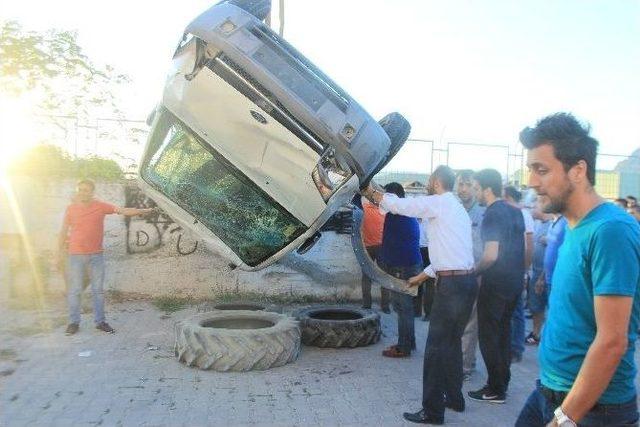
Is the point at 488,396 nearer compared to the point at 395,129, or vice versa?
the point at 488,396

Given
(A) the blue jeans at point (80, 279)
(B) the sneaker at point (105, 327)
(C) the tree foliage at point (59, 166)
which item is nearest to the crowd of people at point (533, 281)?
(B) the sneaker at point (105, 327)

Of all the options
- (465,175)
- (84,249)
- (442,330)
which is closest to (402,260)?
(465,175)

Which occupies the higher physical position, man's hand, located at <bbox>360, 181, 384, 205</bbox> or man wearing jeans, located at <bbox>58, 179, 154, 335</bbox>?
man's hand, located at <bbox>360, 181, 384, 205</bbox>

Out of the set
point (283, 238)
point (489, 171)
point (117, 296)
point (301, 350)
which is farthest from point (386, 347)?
point (117, 296)

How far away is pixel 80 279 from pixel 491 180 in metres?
5.38

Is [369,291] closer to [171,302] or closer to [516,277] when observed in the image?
[171,302]

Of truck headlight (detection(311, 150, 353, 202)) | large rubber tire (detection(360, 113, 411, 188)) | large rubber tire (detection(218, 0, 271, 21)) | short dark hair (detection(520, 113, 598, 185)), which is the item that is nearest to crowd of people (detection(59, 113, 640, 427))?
short dark hair (detection(520, 113, 598, 185))

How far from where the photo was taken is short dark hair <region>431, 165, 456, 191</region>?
486 cm

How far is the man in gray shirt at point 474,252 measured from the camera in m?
5.90

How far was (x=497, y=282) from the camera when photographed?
522 cm

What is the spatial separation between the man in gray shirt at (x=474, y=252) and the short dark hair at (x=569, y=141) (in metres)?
3.71

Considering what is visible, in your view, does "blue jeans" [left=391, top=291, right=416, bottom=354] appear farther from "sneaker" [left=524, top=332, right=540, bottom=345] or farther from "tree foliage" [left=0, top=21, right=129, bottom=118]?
"tree foliage" [left=0, top=21, right=129, bottom=118]

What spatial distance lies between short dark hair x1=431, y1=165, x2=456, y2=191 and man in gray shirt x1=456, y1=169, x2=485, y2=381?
115 cm

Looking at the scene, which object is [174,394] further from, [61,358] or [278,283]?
[278,283]
